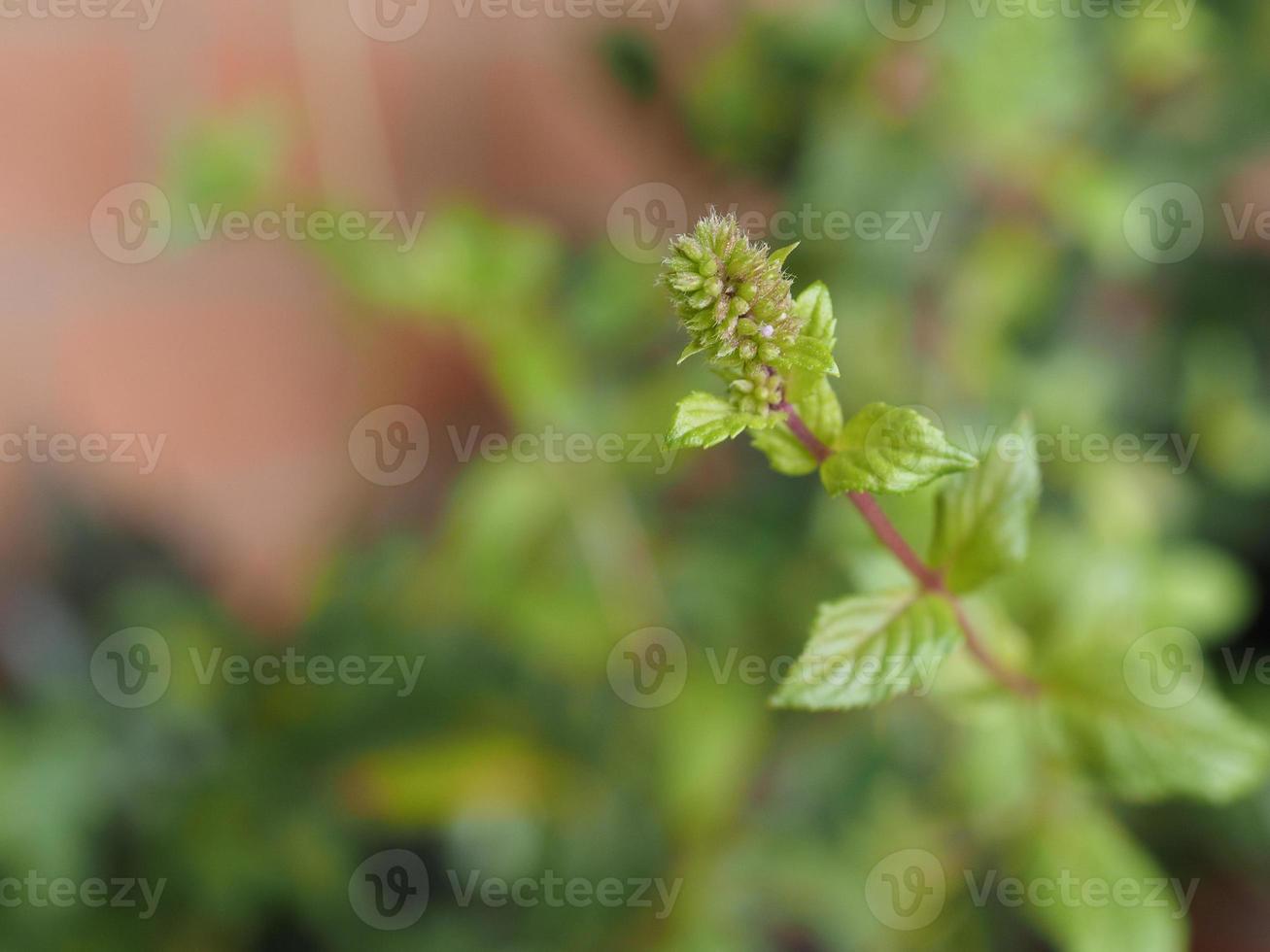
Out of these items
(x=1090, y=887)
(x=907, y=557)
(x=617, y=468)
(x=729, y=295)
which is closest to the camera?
(x=729, y=295)

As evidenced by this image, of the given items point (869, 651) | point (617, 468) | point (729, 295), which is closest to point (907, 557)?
point (869, 651)

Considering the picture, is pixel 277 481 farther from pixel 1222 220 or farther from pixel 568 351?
pixel 1222 220

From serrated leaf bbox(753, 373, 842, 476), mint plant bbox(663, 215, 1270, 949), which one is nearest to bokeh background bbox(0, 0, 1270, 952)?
mint plant bbox(663, 215, 1270, 949)

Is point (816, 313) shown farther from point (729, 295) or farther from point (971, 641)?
point (971, 641)

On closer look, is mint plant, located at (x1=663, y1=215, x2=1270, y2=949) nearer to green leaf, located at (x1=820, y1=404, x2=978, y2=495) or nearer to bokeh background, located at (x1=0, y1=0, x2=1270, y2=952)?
green leaf, located at (x1=820, y1=404, x2=978, y2=495)

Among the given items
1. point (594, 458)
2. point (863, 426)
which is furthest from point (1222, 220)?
point (863, 426)
